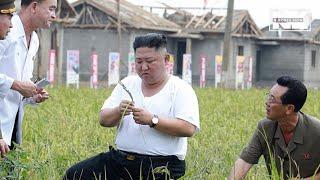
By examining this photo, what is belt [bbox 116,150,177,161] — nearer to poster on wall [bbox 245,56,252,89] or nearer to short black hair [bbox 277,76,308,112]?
short black hair [bbox 277,76,308,112]

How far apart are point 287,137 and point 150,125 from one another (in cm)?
87

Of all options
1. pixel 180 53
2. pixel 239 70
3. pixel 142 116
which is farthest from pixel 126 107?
pixel 180 53

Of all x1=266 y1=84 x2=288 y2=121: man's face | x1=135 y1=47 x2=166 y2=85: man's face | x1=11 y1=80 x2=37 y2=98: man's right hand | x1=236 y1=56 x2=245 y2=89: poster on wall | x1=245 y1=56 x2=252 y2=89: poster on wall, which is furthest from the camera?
x1=245 y1=56 x2=252 y2=89: poster on wall

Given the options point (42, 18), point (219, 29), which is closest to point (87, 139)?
point (42, 18)

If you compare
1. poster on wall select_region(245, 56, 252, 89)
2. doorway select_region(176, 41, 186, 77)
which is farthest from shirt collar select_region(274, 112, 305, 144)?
doorway select_region(176, 41, 186, 77)

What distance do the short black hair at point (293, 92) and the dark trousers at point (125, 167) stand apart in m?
0.72

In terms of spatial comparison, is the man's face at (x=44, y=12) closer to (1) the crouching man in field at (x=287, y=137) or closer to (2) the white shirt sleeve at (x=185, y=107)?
(2) the white shirt sleeve at (x=185, y=107)

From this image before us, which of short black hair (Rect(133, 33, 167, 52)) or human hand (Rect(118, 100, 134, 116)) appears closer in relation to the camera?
human hand (Rect(118, 100, 134, 116))

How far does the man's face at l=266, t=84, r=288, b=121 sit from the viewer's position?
4688 millimetres

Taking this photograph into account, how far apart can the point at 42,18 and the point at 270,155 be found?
5.01 feet

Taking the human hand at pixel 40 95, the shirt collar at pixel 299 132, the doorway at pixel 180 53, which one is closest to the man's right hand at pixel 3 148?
the human hand at pixel 40 95

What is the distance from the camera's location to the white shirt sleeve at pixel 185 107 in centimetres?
462

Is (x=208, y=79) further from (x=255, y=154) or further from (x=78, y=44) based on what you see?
(x=255, y=154)

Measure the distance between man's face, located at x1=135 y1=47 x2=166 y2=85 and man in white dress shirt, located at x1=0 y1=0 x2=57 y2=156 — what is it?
58cm
